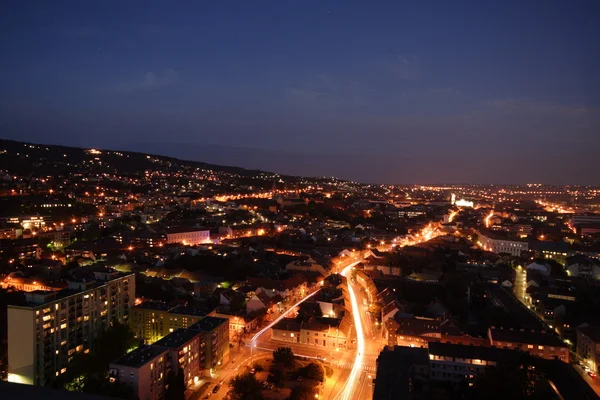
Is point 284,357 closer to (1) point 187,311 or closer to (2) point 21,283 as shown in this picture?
(1) point 187,311

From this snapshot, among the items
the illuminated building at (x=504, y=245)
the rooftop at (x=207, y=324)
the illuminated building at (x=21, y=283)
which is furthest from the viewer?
the illuminated building at (x=504, y=245)

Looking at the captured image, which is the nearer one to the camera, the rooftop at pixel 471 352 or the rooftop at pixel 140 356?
the rooftop at pixel 140 356

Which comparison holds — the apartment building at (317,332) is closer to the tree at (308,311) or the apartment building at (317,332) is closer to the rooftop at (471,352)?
the tree at (308,311)

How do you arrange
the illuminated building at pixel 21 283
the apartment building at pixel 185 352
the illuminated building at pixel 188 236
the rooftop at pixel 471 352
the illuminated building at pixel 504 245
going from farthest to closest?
the illuminated building at pixel 188 236, the illuminated building at pixel 504 245, the illuminated building at pixel 21 283, the rooftop at pixel 471 352, the apartment building at pixel 185 352

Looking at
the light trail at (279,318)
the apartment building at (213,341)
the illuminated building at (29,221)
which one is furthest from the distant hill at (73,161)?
the apartment building at (213,341)

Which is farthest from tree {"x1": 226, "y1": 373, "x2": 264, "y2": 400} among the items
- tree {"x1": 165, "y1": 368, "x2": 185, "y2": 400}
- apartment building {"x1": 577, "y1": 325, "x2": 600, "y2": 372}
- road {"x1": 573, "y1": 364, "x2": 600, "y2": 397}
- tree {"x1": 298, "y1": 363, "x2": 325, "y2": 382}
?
apartment building {"x1": 577, "y1": 325, "x2": 600, "y2": 372}

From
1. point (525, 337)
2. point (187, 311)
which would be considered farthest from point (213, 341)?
point (525, 337)

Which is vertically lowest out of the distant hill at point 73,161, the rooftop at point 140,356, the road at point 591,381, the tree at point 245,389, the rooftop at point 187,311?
the road at point 591,381

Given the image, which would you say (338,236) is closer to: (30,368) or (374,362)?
(374,362)
